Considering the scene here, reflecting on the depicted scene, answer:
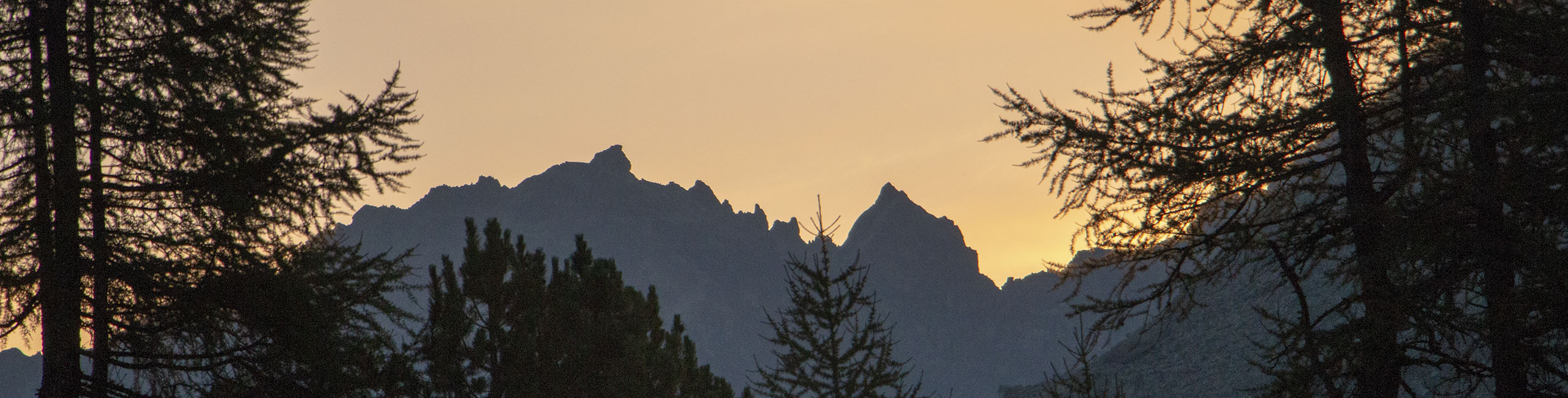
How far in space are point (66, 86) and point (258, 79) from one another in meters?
1.28

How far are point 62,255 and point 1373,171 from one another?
343 inches

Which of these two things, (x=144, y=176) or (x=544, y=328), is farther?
(x=544, y=328)

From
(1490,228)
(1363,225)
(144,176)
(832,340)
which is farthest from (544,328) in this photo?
(1490,228)

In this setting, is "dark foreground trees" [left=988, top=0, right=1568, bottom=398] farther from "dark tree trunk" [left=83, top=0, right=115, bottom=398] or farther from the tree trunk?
"dark tree trunk" [left=83, top=0, right=115, bottom=398]

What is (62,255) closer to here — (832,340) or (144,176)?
(144,176)

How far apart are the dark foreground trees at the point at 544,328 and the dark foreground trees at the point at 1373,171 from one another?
7.90 meters

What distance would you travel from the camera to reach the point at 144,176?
760 cm

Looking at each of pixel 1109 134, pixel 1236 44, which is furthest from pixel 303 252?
pixel 1236 44

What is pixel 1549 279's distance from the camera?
570 cm

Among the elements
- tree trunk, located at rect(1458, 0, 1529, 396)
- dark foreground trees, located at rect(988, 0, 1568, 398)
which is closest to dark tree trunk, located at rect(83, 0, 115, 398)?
dark foreground trees, located at rect(988, 0, 1568, 398)

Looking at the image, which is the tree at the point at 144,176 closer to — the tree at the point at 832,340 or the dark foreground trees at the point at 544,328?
the dark foreground trees at the point at 544,328

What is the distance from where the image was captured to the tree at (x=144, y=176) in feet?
23.5

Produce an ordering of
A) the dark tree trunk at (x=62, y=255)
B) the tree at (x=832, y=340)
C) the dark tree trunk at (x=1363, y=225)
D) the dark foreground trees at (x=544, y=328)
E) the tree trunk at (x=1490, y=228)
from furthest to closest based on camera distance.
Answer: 1. the tree at (x=832, y=340)
2. the dark foreground trees at (x=544, y=328)
3. the dark tree trunk at (x=62, y=255)
4. the dark tree trunk at (x=1363, y=225)
5. the tree trunk at (x=1490, y=228)

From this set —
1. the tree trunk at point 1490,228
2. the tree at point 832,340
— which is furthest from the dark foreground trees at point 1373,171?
the tree at point 832,340
